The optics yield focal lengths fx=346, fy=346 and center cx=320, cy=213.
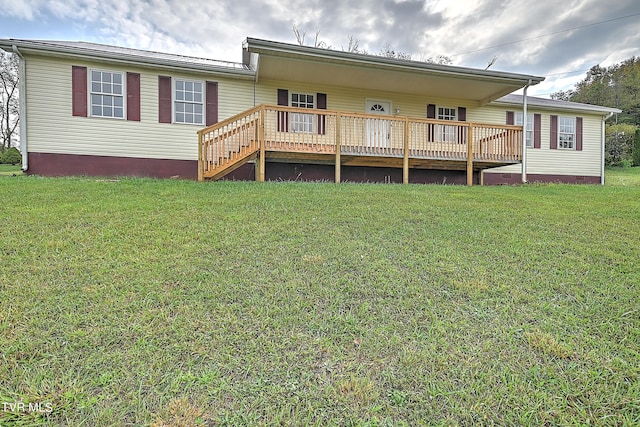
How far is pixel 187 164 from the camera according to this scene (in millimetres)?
10016

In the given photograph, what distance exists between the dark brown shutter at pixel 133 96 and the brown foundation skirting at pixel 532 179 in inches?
457

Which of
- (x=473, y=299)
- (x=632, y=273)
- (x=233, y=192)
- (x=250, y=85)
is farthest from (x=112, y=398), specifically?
(x=250, y=85)

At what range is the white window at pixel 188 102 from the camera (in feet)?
32.2

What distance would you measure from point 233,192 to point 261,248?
2.95 metres

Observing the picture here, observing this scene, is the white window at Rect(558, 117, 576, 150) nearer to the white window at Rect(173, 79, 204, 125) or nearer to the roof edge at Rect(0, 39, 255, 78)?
the roof edge at Rect(0, 39, 255, 78)

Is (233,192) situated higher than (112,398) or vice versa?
(233,192)

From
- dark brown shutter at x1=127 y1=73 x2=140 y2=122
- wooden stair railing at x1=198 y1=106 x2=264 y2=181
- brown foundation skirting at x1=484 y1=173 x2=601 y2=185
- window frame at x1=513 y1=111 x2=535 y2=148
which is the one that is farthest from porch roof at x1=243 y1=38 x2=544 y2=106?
dark brown shutter at x1=127 y1=73 x2=140 y2=122

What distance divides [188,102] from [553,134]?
13.2 meters

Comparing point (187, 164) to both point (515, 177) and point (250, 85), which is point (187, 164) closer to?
point (250, 85)

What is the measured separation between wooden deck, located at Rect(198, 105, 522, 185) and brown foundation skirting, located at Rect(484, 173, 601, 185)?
2.05 m

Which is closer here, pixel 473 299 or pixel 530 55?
pixel 473 299

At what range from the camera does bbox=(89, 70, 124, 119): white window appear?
30.1 feet

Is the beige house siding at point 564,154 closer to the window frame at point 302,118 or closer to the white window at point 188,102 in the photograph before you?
the window frame at point 302,118

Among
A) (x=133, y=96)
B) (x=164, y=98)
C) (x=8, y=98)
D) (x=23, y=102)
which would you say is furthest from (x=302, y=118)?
(x=8, y=98)
